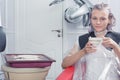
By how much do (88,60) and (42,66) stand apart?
0.40 m

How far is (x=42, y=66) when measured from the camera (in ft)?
6.50

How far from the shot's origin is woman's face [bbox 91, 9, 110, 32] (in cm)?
181

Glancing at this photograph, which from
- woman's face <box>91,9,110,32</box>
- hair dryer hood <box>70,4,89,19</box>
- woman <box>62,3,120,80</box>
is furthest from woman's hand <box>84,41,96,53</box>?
hair dryer hood <box>70,4,89,19</box>

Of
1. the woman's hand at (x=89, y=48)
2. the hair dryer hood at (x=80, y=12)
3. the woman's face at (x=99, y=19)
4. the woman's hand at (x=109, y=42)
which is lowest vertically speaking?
the woman's hand at (x=89, y=48)

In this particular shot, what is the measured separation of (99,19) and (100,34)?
149 mm

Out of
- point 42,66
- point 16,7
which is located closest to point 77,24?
point 16,7

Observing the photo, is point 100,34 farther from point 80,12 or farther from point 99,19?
point 80,12

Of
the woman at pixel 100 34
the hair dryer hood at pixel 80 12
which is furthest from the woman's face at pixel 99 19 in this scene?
the hair dryer hood at pixel 80 12

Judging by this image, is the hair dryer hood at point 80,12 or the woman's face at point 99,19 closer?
the woman's face at point 99,19

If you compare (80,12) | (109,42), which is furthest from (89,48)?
(80,12)

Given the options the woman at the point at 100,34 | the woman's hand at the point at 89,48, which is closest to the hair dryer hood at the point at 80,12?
the woman at the point at 100,34

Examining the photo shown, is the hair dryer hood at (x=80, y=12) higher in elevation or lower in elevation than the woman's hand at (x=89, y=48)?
higher

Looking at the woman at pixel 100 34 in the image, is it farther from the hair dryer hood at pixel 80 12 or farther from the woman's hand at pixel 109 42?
the hair dryer hood at pixel 80 12

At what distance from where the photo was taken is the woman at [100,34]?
174cm
